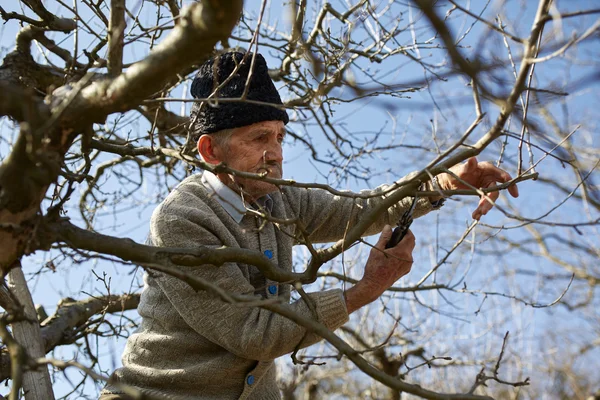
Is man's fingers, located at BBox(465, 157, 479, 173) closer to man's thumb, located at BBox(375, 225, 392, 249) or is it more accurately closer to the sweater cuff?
man's thumb, located at BBox(375, 225, 392, 249)

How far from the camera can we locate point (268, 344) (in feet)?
9.67

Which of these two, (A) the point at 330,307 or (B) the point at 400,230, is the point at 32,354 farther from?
(B) the point at 400,230

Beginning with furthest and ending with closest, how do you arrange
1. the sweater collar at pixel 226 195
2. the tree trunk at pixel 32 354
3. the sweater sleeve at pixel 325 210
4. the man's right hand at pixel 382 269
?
1. the sweater sleeve at pixel 325 210
2. the sweater collar at pixel 226 195
3. the tree trunk at pixel 32 354
4. the man's right hand at pixel 382 269

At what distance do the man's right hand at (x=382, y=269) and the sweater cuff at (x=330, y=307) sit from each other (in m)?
0.04

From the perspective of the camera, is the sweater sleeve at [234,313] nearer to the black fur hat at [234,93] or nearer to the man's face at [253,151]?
the man's face at [253,151]

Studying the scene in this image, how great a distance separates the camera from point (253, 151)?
3.40m

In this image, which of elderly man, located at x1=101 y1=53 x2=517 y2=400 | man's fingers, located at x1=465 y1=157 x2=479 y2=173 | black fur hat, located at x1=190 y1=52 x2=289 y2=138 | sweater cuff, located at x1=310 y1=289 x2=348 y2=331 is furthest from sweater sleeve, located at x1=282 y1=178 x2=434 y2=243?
sweater cuff, located at x1=310 y1=289 x2=348 y2=331

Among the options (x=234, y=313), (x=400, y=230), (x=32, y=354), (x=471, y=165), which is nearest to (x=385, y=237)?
(x=400, y=230)

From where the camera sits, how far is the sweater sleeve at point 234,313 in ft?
9.68

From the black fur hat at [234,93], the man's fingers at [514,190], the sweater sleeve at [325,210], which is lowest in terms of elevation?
the man's fingers at [514,190]

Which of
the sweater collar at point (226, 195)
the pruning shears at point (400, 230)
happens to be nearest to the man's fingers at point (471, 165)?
the pruning shears at point (400, 230)

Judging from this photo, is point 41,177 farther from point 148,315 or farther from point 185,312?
point 148,315

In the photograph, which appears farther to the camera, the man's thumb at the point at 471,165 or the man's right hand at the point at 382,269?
Result: the man's thumb at the point at 471,165

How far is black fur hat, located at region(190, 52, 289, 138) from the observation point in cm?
335
